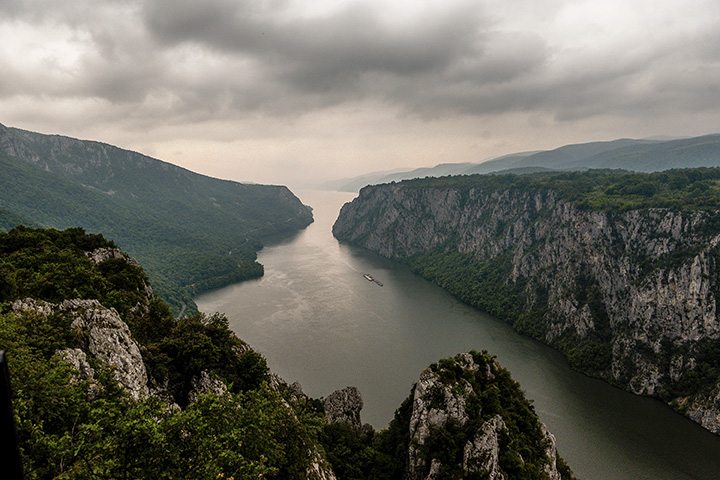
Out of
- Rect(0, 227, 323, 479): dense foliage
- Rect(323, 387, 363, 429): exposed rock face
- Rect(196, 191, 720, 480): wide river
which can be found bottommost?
Rect(196, 191, 720, 480): wide river

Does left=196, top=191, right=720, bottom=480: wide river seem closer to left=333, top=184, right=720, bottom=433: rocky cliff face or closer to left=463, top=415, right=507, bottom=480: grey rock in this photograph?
left=333, top=184, right=720, bottom=433: rocky cliff face

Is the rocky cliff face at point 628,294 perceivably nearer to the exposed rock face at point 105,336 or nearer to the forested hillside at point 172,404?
the forested hillside at point 172,404

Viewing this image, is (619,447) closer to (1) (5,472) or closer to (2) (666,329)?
(2) (666,329)

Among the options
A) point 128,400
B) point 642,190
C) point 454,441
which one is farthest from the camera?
point 642,190

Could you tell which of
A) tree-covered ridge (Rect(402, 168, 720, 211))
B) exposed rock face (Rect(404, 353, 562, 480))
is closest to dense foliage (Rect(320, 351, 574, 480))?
exposed rock face (Rect(404, 353, 562, 480))

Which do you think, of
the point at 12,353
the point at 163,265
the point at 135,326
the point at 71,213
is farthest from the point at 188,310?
the point at 71,213

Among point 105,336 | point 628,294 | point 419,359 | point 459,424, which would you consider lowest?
point 419,359

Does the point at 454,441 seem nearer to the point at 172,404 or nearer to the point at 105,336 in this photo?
the point at 172,404

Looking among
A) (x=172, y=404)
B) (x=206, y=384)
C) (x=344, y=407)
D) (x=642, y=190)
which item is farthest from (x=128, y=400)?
(x=642, y=190)
